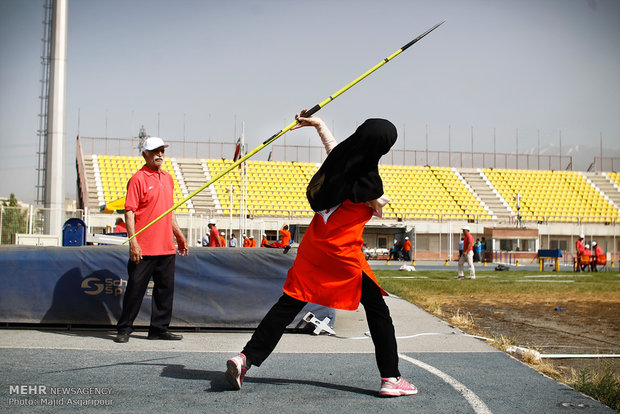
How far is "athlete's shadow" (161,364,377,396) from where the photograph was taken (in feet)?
13.2

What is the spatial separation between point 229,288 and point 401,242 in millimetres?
30952

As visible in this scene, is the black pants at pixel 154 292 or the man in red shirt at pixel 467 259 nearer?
the black pants at pixel 154 292

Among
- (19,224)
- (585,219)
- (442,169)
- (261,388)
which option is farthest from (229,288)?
(442,169)

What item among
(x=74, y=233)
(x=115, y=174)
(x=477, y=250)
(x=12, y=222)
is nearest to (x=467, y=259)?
(x=74, y=233)

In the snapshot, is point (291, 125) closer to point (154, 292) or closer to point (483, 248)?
point (154, 292)

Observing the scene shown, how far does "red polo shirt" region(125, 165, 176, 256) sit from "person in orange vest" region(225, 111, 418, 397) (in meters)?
2.17

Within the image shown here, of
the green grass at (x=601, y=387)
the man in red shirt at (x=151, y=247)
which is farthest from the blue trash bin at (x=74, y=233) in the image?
the green grass at (x=601, y=387)

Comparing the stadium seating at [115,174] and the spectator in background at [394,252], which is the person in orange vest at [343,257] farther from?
the spectator in background at [394,252]

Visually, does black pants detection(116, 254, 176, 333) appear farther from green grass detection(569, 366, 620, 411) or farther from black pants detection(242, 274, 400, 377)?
green grass detection(569, 366, 620, 411)

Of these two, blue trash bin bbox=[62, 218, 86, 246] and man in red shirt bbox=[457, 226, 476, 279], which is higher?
blue trash bin bbox=[62, 218, 86, 246]

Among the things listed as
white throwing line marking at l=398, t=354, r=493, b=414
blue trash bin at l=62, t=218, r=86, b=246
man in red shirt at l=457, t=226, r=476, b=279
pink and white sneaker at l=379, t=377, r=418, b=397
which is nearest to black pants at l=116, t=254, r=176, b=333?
white throwing line marking at l=398, t=354, r=493, b=414

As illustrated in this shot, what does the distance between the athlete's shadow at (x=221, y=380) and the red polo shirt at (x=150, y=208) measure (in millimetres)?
1581

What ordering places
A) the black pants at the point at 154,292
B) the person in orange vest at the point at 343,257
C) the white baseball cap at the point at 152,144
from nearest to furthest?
1. the person in orange vest at the point at 343,257
2. the black pants at the point at 154,292
3. the white baseball cap at the point at 152,144

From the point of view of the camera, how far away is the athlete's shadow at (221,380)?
4023 mm
